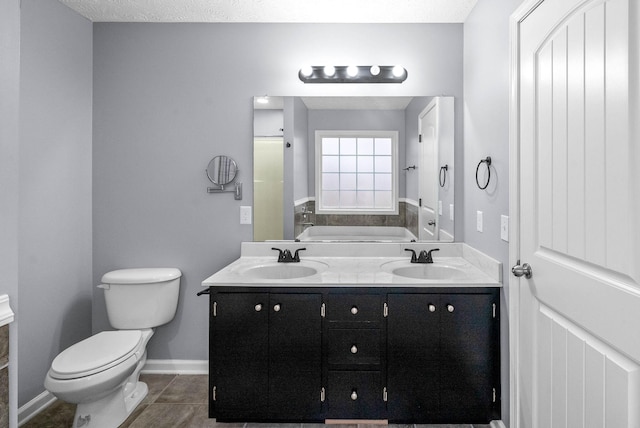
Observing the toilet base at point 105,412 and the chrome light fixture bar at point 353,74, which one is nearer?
the toilet base at point 105,412

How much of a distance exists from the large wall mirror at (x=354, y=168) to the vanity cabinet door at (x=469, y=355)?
0.68 metres

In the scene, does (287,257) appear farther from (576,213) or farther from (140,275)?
(576,213)

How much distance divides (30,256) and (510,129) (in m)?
2.60

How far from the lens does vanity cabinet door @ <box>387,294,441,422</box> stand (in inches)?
78.1

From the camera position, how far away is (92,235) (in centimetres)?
267

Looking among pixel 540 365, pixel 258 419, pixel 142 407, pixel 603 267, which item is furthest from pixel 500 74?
pixel 142 407

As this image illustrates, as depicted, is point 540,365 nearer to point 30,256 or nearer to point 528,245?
point 528,245

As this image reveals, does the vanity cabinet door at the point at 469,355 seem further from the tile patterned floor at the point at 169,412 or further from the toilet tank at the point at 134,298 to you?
the toilet tank at the point at 134,298

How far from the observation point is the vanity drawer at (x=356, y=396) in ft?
6.54

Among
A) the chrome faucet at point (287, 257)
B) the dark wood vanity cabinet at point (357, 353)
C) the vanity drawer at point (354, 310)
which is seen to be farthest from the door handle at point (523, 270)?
the chrome faucet at point (287, 257)

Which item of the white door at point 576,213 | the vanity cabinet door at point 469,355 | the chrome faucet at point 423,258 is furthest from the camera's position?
the chrome faucet at point 423,258

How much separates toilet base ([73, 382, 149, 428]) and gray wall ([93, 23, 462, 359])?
584mm

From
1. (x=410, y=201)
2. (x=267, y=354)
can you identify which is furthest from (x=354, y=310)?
(x=410, y=201)

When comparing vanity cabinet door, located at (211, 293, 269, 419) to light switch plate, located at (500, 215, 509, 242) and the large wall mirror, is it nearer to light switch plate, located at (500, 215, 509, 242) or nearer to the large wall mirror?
the large wall mirror
